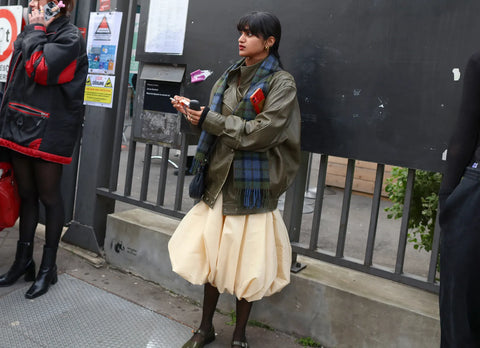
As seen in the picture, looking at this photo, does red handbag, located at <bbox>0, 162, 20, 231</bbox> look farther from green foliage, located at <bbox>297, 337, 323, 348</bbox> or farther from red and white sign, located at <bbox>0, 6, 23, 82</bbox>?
green foliage, located at <bbox>297, 337, 323, 348</bbox>

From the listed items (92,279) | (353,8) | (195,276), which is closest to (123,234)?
(92,279)

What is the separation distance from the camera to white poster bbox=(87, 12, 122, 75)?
403cm

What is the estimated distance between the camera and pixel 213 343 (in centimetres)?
308

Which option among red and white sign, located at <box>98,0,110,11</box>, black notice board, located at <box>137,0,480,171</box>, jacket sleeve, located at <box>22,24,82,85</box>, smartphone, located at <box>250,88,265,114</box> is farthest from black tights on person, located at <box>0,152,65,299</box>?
black notice board, located at <box>137,0,480,171</box>

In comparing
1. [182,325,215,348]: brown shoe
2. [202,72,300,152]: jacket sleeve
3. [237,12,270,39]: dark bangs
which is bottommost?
[182,325,215,348]: brown shoe

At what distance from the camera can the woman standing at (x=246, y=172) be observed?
8.52 feet

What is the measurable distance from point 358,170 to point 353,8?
5.23 meters

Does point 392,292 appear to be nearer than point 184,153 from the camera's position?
Yes

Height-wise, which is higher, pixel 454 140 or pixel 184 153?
pixel 454 140

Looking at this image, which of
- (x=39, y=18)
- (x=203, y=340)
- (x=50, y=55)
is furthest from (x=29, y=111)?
(x=203, y=340)

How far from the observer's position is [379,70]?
2830 mm

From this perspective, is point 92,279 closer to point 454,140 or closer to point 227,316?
point 227,316

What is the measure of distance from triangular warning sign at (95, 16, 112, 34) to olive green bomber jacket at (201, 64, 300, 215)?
1692 millimetres

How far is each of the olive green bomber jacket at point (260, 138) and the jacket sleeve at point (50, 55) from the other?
1.16 m
